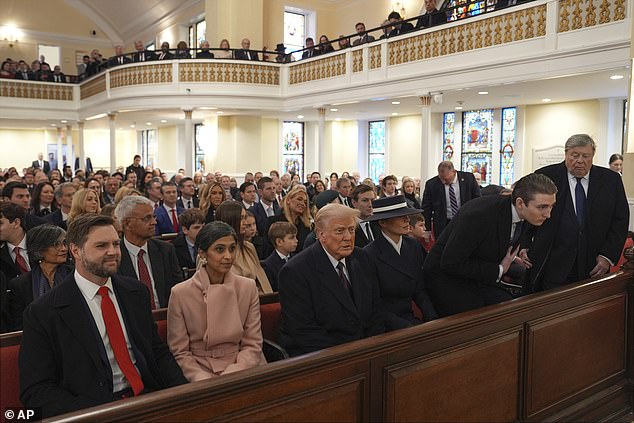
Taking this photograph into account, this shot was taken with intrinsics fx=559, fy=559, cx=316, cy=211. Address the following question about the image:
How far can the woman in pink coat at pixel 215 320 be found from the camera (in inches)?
119

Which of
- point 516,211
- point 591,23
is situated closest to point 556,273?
point 516,211

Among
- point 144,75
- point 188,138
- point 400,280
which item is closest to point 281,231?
point 400,280

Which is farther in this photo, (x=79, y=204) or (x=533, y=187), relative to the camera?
(x=79, y=204)

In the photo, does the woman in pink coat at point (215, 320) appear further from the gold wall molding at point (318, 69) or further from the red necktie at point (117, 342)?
the gold wall molding at point (318, 69)

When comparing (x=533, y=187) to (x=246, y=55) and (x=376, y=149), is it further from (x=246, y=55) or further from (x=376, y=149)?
(x=376, y=149)

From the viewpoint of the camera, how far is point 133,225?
4.01m

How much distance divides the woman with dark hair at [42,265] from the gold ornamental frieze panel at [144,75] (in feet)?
46.8

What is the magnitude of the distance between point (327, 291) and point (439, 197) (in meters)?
4.38

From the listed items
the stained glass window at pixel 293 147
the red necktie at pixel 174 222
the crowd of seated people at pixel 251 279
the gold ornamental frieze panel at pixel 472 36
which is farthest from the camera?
the stained glass window at pixel 293 147

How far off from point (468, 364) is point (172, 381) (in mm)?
1479

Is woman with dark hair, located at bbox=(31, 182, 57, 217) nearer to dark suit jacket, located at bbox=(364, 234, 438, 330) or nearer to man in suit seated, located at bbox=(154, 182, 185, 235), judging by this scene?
man in suit seated, located at bbox=(154, 182, 185, 235)

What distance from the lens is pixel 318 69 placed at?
15.7 meters

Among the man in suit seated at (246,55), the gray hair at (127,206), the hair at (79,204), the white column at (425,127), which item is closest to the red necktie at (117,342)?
the gray hair at (127,206)

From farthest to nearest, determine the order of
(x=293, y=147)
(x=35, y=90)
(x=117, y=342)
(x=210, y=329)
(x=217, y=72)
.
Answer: (x=293, y=147) < (x=35, y=90) < (x=217, y=72) < (x=210, y=329) < (x=117, y=342)
